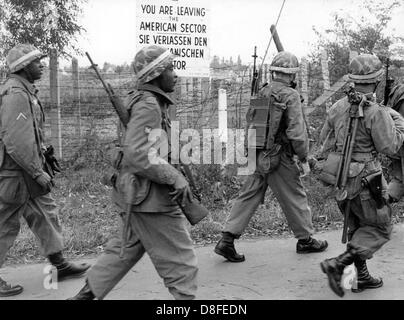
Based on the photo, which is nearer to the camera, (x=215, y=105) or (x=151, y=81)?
(x=151, y=81)

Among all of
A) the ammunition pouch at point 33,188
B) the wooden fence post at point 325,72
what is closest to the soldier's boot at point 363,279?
the ammunition pouch at point 33,188

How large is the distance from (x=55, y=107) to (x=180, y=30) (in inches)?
102

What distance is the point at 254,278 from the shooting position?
4988mm

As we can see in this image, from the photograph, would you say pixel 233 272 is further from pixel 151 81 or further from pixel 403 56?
pixel 403 56

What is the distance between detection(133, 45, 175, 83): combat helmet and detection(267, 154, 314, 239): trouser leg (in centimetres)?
205

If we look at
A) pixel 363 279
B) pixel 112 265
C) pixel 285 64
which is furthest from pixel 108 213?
pixel 363 279

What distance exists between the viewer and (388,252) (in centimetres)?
560

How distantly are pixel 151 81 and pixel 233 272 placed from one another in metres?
2.16

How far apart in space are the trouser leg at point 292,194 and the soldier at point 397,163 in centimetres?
87

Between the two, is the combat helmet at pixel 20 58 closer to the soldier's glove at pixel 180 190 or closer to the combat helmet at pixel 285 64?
the soldier's glove at pixel 180 190

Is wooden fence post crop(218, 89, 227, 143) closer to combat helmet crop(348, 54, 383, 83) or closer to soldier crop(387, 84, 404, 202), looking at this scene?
soldier crop(387, 84, 404, 202)

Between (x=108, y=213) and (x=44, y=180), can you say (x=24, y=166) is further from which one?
(x=108, y=213)

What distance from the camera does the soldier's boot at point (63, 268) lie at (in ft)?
16.3
